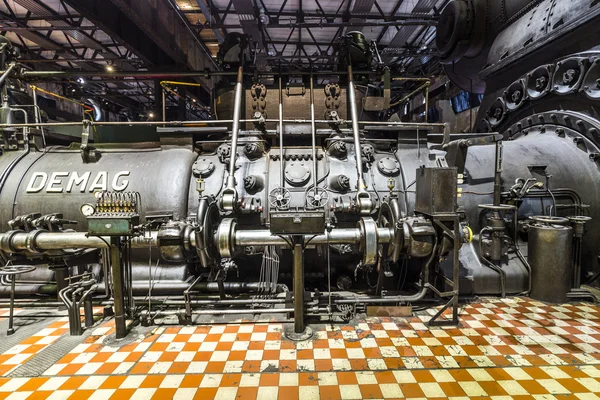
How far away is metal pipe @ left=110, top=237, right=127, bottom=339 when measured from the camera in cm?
291

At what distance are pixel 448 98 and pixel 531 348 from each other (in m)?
8.49

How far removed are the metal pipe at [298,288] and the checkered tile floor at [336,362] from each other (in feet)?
0.61

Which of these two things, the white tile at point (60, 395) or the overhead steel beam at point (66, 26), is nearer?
the white tile at point (60, 395)

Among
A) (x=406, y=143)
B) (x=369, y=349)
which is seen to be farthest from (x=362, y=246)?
(x=406, y=143)

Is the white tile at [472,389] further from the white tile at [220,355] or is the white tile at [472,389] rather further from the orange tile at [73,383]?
the orange tile at [73,383]

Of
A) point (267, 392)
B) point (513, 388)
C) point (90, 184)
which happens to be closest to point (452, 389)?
point (513, 388)

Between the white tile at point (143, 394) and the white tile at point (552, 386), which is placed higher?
the white tile at point (143, 394)

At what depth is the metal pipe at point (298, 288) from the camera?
2.97 meters

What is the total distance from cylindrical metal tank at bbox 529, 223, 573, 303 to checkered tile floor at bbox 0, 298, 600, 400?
17.5 inches

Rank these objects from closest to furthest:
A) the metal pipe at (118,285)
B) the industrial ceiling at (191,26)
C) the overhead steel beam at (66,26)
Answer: the metal pipe at (118,285)
the industrial ceiling at (191,26)
the overhead steel beam at (66,26)

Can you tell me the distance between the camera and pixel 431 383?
7.60ft

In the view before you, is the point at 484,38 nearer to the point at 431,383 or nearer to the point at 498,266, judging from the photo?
the point at 498,266

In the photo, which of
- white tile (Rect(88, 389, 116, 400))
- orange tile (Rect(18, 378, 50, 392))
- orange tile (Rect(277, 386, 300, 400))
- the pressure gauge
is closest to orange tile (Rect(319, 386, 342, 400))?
orange tile (Rect(277, 386, 300, 400))

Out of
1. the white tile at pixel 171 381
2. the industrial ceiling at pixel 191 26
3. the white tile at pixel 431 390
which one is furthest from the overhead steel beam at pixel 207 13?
the white tile at pixel 431 390
